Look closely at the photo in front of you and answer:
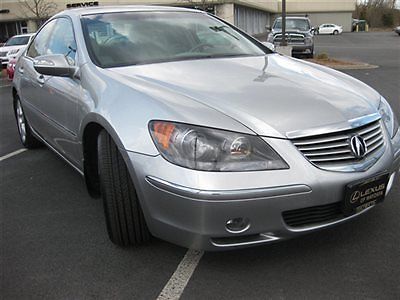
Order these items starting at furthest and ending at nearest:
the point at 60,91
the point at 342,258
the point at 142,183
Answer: the point at 60,91
the point at 342,258
the point at 142,183

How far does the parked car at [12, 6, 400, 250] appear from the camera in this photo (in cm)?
249

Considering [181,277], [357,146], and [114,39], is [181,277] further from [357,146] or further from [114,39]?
[114,39]

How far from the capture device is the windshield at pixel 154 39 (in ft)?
11.8

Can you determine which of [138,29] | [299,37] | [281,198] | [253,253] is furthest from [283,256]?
[299,37]

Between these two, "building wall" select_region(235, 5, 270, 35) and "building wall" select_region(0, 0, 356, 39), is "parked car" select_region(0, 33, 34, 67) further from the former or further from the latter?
"building wall" select_region(235, 5, 270, 35)

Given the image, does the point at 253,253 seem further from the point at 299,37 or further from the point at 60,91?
the point at 299,37

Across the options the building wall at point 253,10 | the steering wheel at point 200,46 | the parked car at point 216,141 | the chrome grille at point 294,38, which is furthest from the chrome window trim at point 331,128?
the building wall at point 253,10

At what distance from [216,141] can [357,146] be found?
0.81 metres

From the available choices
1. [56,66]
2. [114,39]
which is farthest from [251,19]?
[56,66]

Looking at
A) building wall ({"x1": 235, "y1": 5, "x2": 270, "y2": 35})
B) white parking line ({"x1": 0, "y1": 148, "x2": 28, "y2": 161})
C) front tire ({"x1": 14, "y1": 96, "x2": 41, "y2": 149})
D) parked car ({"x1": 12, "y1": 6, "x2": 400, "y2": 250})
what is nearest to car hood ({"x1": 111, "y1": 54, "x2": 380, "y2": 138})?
parked car ({"x1": 12, "y1": 6, "x2": 400, "y2": 250})

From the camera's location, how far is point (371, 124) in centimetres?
292

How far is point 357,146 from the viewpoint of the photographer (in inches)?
106

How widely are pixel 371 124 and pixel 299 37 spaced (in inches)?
632

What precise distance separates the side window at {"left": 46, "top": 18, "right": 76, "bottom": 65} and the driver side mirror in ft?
0.24
